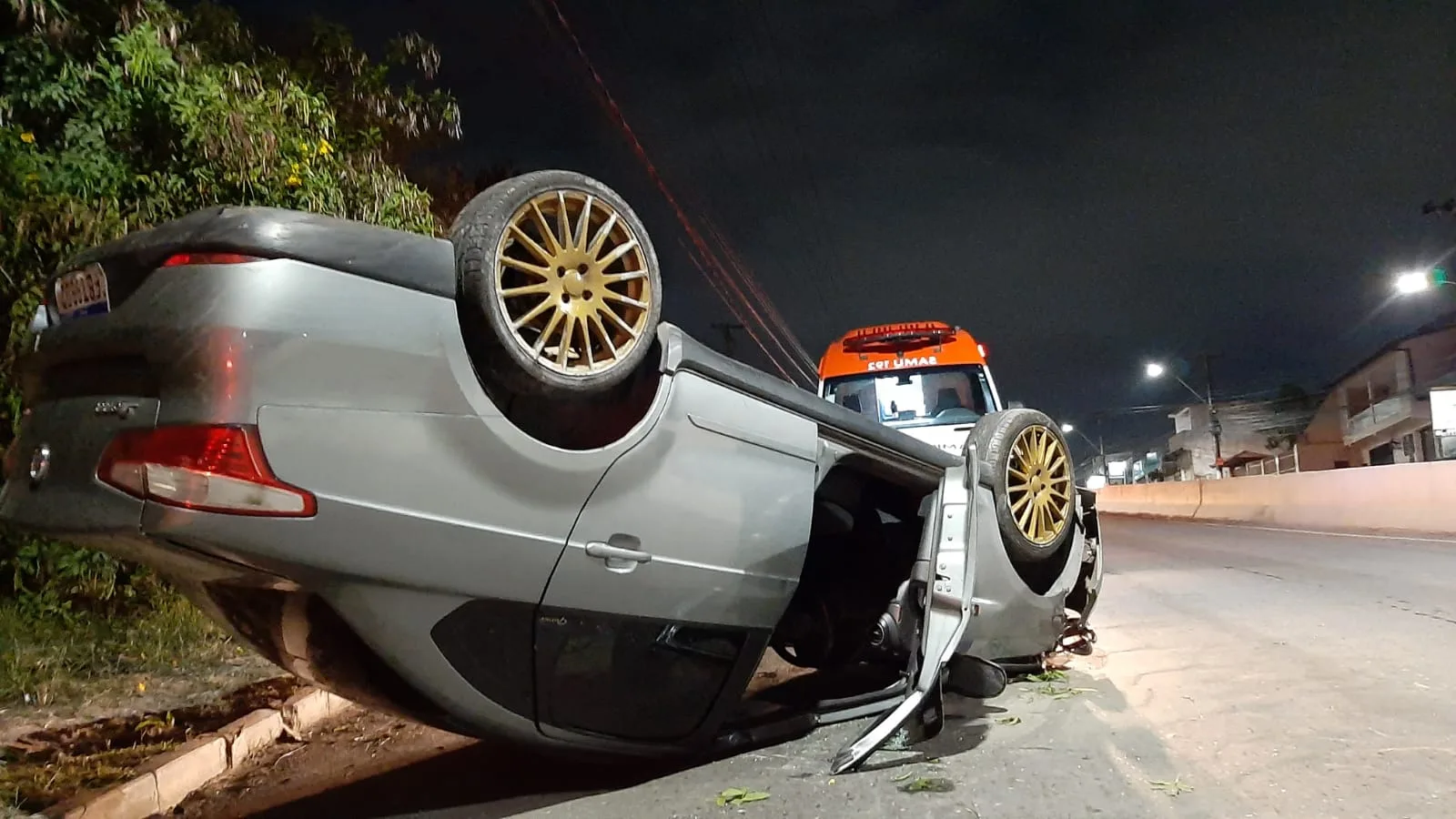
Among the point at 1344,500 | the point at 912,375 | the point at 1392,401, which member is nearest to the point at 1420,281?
the point at 1344,500

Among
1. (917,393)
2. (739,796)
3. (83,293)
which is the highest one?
(917,393)

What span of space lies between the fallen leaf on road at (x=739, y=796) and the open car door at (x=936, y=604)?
13.9 inches

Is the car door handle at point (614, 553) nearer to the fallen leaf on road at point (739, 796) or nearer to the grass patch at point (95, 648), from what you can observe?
the fallen leaf on road at point (739, 796)

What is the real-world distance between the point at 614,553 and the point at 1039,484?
270 centimetres

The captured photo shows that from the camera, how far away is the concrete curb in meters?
3.61

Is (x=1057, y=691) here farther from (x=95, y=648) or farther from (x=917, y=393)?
(x=95, y=648)

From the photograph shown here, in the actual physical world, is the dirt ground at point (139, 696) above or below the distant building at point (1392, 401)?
below

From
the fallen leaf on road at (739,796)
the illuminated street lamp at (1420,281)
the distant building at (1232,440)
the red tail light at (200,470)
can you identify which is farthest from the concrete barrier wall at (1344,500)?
the distant building at (1232,440)

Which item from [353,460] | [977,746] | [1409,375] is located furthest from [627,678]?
[1409,375]

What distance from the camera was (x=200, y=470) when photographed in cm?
259

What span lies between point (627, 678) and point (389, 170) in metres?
6.15

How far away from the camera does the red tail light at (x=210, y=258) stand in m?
2.68

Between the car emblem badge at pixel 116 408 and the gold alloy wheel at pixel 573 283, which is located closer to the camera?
the car emblem badge at pixel 116 408

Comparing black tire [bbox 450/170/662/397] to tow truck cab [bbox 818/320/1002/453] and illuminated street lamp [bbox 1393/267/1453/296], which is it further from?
illuminated street lamp [bbox 1393/267/1453/296]
